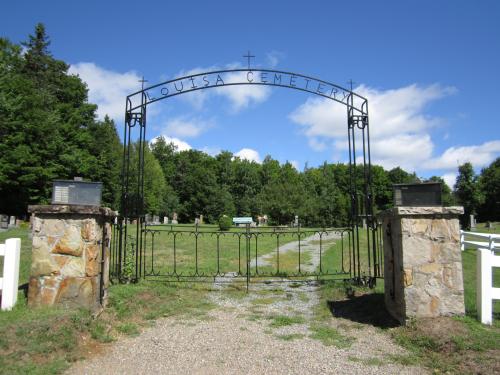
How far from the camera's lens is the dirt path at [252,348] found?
3838 millimetres

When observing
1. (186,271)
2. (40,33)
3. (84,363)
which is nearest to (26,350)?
(84,363)

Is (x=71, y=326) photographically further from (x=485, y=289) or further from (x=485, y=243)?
(x=485, y=243)

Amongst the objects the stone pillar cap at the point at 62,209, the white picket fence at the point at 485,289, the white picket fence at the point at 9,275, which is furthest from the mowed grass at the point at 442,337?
the white picket fence at the point at 9,275

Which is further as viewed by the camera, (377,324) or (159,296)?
(159,296)

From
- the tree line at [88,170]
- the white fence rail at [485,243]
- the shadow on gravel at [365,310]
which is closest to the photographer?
the shadow on gravel at [365,310]

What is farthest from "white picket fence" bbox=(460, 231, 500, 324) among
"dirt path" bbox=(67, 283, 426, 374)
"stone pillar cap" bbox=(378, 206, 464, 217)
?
"dirt path" bbox=(67, 283, 426, 374)

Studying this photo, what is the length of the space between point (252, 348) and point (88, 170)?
33890mm

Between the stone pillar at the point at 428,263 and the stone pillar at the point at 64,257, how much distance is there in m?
4.01

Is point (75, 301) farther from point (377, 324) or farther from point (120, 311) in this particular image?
point (377, 324)

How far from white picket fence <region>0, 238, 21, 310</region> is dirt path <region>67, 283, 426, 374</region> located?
158 centimetres

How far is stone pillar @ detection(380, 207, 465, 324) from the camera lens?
15.8 feet

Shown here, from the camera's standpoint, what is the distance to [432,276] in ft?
16.0

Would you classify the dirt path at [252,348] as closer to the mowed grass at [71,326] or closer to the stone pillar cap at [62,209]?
the mowed grass at [71,326]

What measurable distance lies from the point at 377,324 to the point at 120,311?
3.60m
